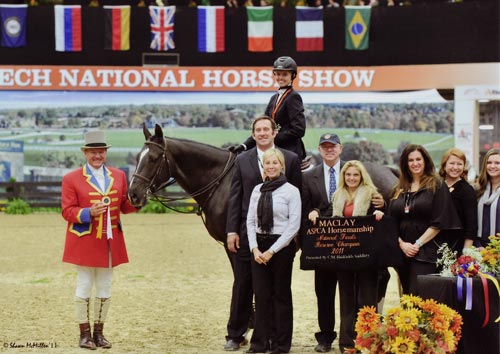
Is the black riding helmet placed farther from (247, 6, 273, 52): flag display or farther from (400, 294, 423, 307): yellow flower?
(247, 6, 273, 52): flag display

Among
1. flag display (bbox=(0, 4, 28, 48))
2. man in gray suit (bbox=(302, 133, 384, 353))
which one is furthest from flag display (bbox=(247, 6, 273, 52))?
man in gray suit (bbox=(302, 133, 384, 353))

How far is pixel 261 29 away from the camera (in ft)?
92.3

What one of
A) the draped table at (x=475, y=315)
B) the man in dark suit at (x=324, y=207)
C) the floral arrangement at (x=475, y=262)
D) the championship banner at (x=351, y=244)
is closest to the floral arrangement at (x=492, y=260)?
the floral arrangement at (x=475, y=262)

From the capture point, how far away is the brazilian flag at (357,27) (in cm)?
2772

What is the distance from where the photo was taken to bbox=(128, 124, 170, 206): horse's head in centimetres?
759

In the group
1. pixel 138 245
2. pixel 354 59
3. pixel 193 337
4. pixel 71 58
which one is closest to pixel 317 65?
pixel 354 59

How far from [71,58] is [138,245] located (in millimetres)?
13585

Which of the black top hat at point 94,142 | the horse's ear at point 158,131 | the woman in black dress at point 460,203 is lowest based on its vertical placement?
the woman in black dress at point 460,203

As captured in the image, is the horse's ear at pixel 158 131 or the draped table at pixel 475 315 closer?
the draped table at pixel 475 315

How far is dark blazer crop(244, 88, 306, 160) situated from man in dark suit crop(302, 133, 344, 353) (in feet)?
1.69

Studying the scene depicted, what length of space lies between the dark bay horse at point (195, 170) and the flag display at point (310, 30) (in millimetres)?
20309

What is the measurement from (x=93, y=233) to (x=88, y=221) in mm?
Answer: 128

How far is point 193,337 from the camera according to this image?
8.04 m

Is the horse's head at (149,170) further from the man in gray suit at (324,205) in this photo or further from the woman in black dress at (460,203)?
the woman in black dress at (460,203)
